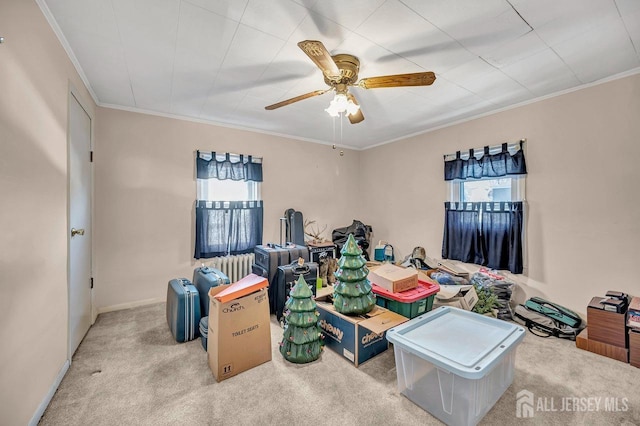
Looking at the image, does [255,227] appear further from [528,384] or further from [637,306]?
[637,306]

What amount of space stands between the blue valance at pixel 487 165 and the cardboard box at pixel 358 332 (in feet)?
7.41

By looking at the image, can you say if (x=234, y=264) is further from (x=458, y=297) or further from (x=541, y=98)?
(x=541, y=98)

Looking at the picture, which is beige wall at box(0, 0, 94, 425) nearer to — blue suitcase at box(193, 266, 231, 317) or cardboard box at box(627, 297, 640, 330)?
blue suitcase at box(193, 266, 231, 317)

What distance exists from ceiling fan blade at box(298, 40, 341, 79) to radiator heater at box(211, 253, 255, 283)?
9.01 ft

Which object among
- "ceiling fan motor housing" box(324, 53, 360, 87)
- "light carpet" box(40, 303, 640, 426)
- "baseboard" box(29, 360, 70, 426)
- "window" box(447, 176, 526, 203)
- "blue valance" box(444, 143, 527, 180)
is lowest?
"light carpet" box(40, 303, 640, 426)

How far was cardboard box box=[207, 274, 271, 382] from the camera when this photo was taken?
1.88 meters

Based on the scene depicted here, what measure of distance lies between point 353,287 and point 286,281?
2.89ft

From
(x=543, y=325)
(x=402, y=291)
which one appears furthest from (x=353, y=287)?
(x=543, y=325)

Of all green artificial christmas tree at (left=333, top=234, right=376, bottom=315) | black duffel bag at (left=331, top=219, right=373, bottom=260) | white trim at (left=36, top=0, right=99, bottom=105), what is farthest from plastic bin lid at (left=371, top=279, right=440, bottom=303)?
white trim at (left=36, top=0, right=99, bottom=105)

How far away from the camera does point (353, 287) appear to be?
215cm

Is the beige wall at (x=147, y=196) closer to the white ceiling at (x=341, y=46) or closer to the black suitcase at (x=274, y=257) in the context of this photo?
the white ceiling at (x=341, y=46)

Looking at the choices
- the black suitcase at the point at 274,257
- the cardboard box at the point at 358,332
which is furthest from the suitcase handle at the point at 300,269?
the cardboard box at the point at 358,332

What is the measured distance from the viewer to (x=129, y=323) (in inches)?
109

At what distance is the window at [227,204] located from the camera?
351 cm
